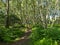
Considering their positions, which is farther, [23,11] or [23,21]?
[23,21]

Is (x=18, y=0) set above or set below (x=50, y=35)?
above

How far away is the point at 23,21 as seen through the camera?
46750 mm

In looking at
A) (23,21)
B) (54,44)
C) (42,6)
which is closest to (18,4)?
(23,21)

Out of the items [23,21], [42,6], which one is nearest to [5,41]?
[42,6]

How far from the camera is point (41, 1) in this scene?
2214cm

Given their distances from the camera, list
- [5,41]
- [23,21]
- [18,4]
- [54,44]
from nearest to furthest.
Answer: [54,44] → [5,41] → [18,4] → [23,21]

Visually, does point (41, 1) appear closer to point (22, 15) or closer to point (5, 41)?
point (5, 41)

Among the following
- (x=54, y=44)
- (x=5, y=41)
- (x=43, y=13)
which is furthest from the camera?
(x=43, y=13)

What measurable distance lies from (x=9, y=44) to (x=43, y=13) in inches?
254

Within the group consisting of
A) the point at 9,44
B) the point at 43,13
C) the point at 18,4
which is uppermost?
the point at 18,4

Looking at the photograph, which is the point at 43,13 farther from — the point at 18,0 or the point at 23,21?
the point at 23,21

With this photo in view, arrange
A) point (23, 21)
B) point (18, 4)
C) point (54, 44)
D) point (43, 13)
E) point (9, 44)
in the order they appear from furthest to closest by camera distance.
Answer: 1. point (23, 21)
2. point (18, 4)
3. point (43, 13)
4. point (9, 44)
5. point (54, 44)

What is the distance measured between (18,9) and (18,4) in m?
2.53

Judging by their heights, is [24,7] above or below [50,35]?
above
